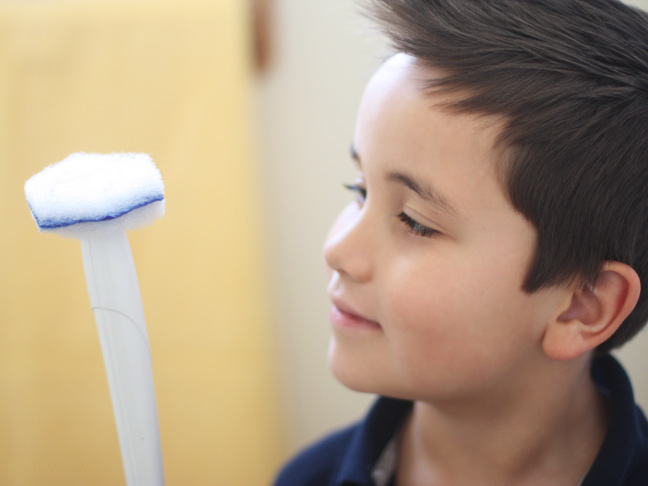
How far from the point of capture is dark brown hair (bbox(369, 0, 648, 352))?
14.3 inches

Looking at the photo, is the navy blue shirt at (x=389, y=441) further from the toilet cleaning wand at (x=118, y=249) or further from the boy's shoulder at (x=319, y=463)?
the toilet cleaning wand at (x=118, y=249)

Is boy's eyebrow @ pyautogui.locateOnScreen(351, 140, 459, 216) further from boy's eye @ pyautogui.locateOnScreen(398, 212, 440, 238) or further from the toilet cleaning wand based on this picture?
the toilet cleaning wand

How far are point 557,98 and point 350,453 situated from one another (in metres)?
0.33

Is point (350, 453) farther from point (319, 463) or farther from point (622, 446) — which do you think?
point (622, 446)

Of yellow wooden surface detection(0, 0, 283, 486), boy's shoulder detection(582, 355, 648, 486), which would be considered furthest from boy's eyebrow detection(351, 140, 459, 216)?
yellow wooden surface detection(0, 0, 283, 486)

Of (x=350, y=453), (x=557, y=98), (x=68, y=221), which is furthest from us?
(x=350, y=453)

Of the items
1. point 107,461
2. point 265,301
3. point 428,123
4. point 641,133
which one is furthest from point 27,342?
point 641,133

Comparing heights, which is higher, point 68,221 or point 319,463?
point 68,221

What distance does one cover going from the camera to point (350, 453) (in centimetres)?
50

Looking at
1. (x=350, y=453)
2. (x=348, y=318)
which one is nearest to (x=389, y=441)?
(x=350, y=453)

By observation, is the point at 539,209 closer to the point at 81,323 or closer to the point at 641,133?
the point at 641,133

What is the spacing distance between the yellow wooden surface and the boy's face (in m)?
0.30

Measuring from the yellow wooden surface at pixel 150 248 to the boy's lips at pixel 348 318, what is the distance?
27 cm

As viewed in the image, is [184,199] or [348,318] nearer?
[348,318]
